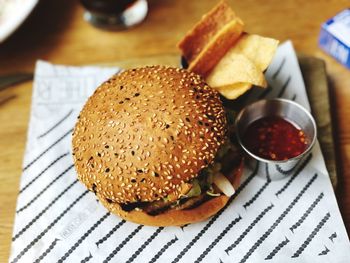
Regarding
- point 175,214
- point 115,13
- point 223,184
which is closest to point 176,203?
point 175,214

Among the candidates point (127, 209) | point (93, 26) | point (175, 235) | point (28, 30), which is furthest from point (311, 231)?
point (28, 30)

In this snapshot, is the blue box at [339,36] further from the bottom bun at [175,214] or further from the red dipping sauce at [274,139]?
the bottom bun at [175,214]

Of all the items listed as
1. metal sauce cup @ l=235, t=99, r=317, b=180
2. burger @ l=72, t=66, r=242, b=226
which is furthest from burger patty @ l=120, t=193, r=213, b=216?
metal sauce cup @ l=235, t=99, r=317, b=180

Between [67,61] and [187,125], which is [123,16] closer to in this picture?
[67,61]

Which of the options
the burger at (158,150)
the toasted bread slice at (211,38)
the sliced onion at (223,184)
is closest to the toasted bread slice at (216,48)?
the toasted bread slice at (211,38)

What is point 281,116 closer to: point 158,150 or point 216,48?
point 216,48
